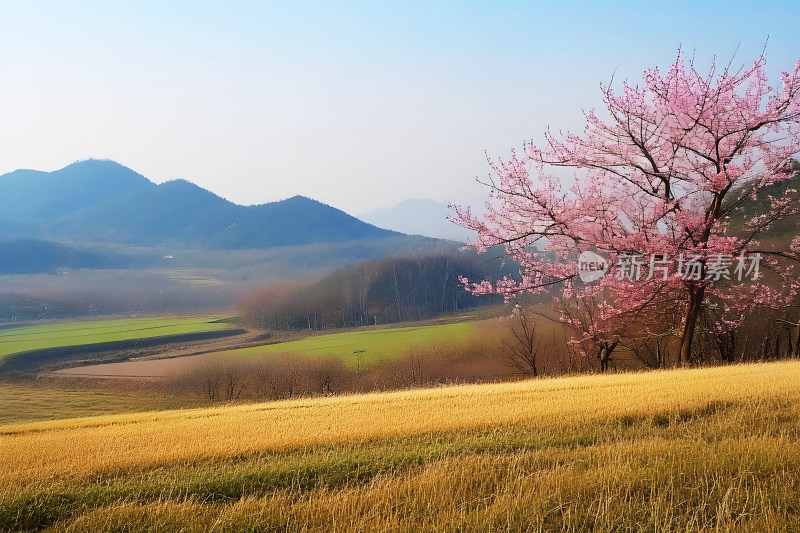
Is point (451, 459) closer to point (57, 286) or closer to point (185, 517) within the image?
point (185, 517)

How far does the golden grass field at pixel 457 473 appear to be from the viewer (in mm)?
4836

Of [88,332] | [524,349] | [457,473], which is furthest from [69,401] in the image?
[88,332]

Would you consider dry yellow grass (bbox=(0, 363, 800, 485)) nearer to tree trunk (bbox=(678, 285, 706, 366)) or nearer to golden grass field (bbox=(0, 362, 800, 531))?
golden grass field (bbox=(0, 362, 800, 531))

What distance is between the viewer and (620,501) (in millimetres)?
5051

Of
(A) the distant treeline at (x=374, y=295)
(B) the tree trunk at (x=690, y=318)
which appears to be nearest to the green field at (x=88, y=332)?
(A) the distant treeline at (x=374, y=295)

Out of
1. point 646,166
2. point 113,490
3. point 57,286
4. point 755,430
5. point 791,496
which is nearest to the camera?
point 791,496

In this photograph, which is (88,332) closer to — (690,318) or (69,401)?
(69,401)

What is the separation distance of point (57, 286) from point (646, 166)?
191 meters

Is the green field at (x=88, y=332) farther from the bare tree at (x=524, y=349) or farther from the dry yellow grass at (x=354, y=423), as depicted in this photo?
the dry yellow grass at (x=354, y=423)

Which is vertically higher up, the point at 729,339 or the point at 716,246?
the point at 716,246

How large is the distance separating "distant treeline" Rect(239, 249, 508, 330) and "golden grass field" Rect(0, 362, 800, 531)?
357 feet

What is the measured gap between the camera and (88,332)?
102 meters

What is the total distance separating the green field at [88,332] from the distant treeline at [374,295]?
480 inches

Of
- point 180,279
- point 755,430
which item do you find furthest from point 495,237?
point 180,279
